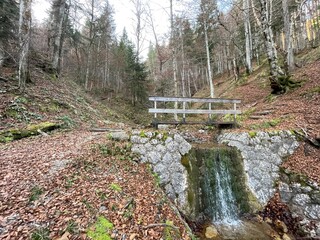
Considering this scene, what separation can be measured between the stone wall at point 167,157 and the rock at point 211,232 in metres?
0.86

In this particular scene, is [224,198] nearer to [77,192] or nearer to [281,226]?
[281,226]

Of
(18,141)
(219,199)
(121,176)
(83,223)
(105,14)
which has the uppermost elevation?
(105,14)

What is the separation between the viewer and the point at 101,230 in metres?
3.46

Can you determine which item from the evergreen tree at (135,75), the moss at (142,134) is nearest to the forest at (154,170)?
the moss at (142,134)

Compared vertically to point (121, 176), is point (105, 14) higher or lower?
higher

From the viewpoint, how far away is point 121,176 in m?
5.38

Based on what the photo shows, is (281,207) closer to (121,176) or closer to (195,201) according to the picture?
(195,201)

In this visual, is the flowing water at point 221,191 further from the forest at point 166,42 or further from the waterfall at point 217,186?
the forest at point 166,42

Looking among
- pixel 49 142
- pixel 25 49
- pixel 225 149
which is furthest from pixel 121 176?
pixel 25 49

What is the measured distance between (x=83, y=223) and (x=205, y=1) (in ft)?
59.2

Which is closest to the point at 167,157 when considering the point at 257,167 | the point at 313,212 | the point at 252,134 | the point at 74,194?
the point at 257,167

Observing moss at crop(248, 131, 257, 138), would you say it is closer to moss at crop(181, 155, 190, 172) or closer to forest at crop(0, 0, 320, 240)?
forest at crop(0, 0, 320, 240)

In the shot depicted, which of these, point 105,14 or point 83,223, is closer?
point 83,223

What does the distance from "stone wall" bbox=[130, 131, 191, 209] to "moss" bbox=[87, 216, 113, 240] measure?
112 inches
